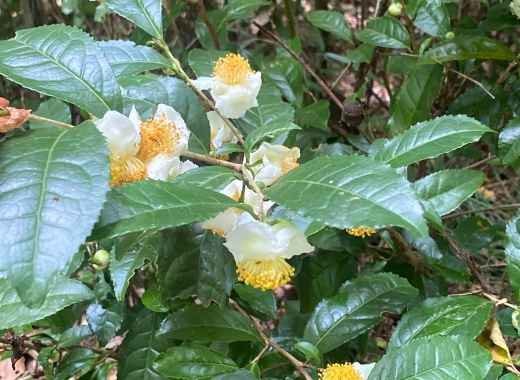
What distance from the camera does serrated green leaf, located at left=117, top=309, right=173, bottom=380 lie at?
94 cm

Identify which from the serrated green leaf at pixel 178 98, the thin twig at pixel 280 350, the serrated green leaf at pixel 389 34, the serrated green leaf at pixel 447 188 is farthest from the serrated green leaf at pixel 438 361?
the serrated green leaf at pixel 389 34

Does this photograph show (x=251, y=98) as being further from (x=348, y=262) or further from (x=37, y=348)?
(x=37, y=348)

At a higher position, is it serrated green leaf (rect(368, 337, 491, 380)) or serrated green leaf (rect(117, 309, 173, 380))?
serrated green leaf (rect(368, 337, 491, 380))

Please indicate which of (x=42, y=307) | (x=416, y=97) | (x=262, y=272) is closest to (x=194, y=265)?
(x=262, y=272)

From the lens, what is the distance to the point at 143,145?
693mm

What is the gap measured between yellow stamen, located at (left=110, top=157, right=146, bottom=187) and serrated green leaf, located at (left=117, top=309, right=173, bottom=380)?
319 mm

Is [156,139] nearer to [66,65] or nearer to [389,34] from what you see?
[66,65]

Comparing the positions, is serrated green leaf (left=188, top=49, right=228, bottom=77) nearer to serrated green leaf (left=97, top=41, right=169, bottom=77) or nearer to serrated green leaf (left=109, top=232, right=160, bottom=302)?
serrated green leaf (left=97, top=41, right=169, bottom=77)

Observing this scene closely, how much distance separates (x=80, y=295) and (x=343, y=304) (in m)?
0.38

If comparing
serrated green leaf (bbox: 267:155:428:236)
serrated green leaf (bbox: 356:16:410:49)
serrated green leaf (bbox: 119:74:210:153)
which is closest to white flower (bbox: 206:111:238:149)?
serrated green leaf (bbox: 119:74:210:153)

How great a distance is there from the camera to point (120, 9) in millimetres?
843

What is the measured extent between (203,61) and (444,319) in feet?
1.84

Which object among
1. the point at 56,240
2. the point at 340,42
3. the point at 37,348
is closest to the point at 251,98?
the point at 56,240

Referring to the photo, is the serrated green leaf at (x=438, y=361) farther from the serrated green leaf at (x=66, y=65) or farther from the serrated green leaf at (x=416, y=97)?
the serrated green leaf at (x=416, y=97)
